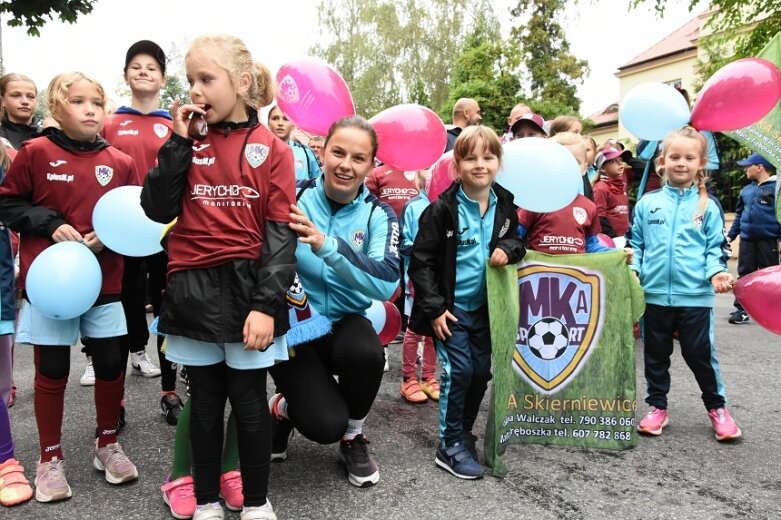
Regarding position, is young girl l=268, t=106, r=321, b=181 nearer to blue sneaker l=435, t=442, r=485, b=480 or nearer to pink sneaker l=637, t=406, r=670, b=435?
blue sneaker l=435, t=442, r=485, b=480

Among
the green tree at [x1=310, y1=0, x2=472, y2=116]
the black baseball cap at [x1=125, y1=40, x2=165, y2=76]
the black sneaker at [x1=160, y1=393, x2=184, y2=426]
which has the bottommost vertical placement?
the black sneaker at [x1=160, y1=393, x2=184, y2=426]

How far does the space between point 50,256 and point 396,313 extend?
71.0 inches

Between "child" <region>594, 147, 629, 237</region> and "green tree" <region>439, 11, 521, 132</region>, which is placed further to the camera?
"green tree" <region>439, 11, 521, 132</region>

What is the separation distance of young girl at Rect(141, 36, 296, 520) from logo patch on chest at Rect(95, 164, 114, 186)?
78 cm

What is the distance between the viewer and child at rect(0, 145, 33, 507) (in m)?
2.56

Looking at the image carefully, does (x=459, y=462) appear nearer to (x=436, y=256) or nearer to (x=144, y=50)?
(x=436, y=256)

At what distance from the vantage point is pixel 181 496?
244cm

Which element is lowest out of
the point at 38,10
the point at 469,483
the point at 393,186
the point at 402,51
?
the point at 469,483

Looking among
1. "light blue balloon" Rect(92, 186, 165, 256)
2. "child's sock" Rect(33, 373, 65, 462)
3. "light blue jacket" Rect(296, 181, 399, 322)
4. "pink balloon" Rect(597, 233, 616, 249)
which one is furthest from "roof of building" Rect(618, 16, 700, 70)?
"child's sock" Rect(33, 373, 65, 462)

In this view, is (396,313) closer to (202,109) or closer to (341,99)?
(341,99)

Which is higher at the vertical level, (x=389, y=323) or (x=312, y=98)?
(x=312, y=98)

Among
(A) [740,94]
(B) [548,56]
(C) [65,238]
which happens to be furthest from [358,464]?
(B) [548,56]

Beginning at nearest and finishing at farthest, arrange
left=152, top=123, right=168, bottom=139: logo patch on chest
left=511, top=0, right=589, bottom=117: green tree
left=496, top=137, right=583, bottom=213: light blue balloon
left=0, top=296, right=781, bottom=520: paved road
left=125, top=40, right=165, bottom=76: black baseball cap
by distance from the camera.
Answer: left=0, top=296, right=781, bottom=520: paved road, left=496, top=137, right=583, bottom=213: light blue balloon, left=125, top=40, right=165, bottom=76: black baseball cap, left=152, top=123, right=168, bottom=139: logo patch on chest, left=511, top=0, right=589, bottom=117: green tree

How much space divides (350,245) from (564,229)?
1839 millimetres
